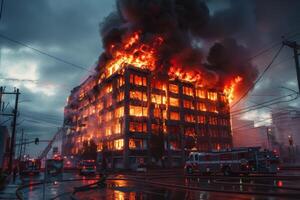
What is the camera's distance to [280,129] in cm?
11556

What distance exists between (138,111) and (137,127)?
12.6ft

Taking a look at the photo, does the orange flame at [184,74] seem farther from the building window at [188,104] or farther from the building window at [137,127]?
the building window at [137,127]

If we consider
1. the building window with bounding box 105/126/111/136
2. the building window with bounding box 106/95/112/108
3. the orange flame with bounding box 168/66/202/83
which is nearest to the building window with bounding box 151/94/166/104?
the orange flame with bounding box 168/66/202/83

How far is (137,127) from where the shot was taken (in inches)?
2584

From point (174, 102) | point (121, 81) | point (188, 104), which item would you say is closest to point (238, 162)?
point (121, 81)

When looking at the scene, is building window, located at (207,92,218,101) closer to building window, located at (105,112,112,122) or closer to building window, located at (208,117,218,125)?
building window, located at (208,117,218,125)

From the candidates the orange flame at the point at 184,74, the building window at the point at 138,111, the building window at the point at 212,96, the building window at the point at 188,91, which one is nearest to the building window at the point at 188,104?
the building window at the point at 188,91

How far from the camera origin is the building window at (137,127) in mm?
64625

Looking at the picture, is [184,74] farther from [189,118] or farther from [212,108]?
[212,108]

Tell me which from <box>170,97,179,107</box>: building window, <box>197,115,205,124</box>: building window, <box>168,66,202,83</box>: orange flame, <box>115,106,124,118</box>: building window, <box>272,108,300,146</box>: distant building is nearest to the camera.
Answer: <box>168,66,202,83</box>: orange flame

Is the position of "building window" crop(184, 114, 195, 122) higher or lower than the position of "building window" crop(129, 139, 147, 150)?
higher

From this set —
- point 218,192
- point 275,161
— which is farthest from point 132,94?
point 218,192

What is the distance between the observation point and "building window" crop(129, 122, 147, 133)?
6462 centimetres

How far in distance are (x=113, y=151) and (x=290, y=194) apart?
54767mm
